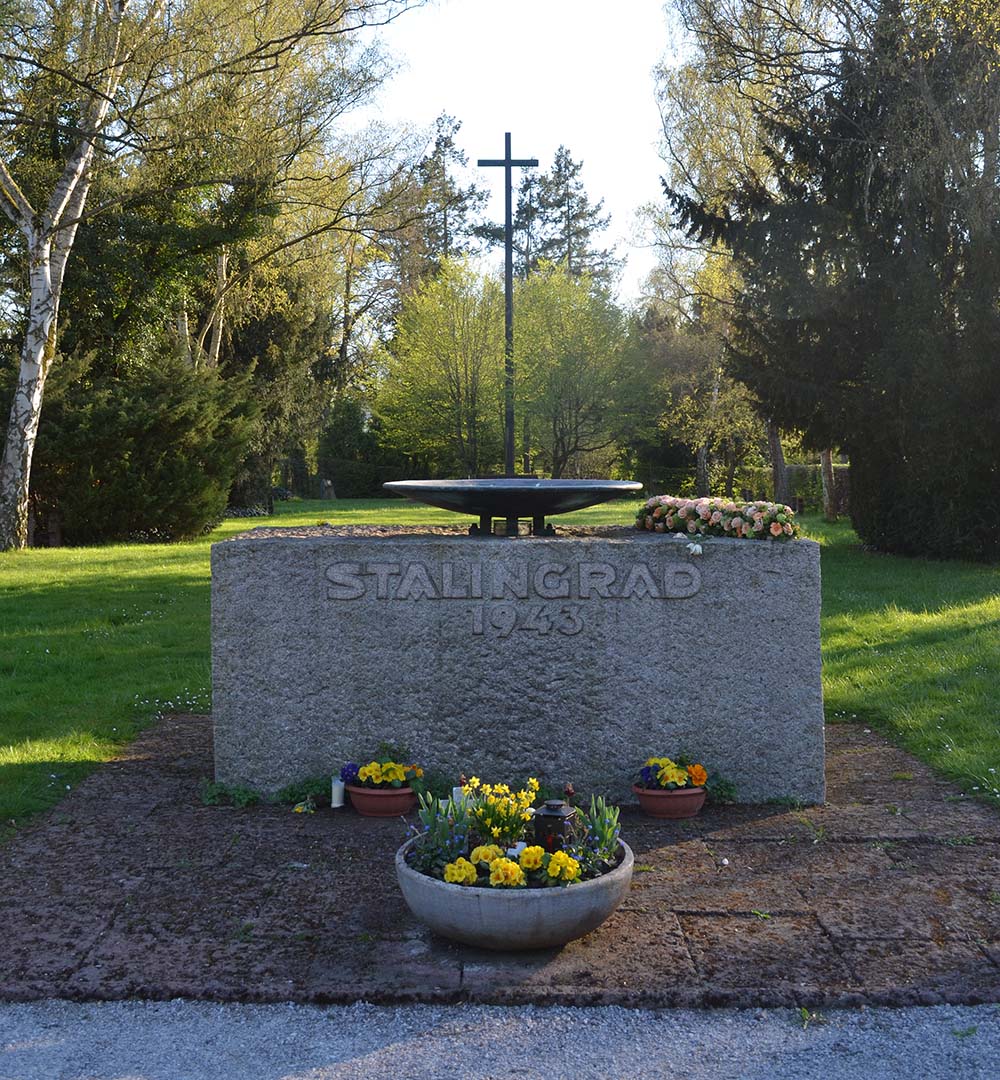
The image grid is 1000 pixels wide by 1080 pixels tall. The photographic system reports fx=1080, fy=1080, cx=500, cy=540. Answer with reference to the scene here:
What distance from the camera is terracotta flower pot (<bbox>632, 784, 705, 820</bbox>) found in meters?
4.59

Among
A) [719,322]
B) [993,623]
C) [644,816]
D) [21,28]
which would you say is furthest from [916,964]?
[719,322]

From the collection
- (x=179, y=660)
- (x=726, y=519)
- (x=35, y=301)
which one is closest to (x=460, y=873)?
(x=726, y=519)

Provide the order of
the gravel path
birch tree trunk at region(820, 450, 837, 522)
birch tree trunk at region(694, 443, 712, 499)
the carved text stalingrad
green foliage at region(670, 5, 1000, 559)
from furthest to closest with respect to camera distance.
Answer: birch tree trunk at region(694, 443, 712, 499) → birch tree trunk at region(820, 450, 837, 522) → green foliage at region(670, 5, 1000, 559) → the carved text stalingrad → the gravel path

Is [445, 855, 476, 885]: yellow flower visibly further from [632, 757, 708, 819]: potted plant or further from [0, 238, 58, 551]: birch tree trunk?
[0, 238, 58, 551]: birch tree trunk

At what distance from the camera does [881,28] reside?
13.4m

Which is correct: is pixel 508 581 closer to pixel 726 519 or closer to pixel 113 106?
pixel 726 519

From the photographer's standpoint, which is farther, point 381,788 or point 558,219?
point 558,219

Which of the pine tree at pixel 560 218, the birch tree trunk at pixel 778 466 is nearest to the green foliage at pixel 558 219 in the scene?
the pine tree at pixel 560 218

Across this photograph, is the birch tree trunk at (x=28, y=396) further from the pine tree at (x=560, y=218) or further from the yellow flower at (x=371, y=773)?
the pine tree at (x=560, y=218)

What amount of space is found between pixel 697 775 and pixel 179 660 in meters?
5.03

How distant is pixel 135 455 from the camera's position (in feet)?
58.0

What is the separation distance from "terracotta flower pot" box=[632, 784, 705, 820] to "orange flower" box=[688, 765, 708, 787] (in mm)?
26

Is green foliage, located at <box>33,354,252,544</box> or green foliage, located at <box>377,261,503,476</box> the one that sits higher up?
green foliage, located at <box>377,261,503,476</box>

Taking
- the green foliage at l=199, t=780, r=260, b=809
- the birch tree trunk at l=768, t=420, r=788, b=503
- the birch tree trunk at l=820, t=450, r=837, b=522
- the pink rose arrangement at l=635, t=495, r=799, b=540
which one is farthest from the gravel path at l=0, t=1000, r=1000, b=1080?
the birch tree trunk at l=768, t=420, r=788, b=503
